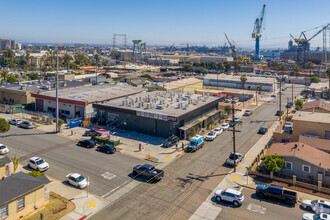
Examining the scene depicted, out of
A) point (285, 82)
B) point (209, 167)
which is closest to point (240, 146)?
point (209, 167)

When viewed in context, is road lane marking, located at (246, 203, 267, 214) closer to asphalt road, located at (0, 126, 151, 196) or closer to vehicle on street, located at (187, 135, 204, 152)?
asphalt road, located at (0, 126, 151, 196)

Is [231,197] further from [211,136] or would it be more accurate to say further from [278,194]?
[211,136]

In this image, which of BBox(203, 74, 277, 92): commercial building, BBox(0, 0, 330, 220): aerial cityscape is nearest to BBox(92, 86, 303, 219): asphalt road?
BBox(0, 0, 330, 220): aerial cityscape

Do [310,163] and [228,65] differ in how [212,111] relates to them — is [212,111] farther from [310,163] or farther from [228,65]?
[228,65]

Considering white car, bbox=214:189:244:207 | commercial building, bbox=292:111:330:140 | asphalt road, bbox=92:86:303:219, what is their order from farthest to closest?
commercial building, bbox=292:111:330:140 → white car, bbox=214:189:244:207 → asphalt road, bbox=92:86:303:219

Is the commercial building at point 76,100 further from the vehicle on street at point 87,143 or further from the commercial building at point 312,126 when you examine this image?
the commercial building at point 312,126

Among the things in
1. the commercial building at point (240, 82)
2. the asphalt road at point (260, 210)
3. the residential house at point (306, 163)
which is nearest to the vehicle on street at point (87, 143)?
the asphalt road at point (260, 210)

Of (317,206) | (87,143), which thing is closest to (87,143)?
(87,143)
